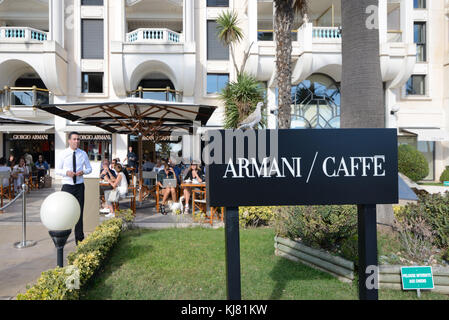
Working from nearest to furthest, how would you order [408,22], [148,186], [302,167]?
1. [302,167]
2. [148,186]
3. [408,22]

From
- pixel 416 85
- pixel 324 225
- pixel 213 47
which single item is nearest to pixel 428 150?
pixel 416 85

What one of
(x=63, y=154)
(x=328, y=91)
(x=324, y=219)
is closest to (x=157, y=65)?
(x=328, y=91)

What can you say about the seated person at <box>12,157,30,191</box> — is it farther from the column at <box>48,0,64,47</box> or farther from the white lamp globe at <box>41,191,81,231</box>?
the white lamp globe at <box>41,191,81,231</box>

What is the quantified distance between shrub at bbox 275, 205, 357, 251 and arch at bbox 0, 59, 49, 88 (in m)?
15.8

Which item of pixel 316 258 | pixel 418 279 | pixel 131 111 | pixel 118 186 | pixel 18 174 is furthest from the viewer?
pixel 18 174

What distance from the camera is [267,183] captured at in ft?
6.81

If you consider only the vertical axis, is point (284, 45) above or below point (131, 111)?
above

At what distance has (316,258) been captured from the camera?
355 centimetres

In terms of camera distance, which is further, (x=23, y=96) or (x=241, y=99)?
(x=23, y=96)

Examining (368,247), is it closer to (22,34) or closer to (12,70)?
(22,34)

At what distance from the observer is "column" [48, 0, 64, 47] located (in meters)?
14.3

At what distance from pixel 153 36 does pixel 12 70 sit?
8948mm

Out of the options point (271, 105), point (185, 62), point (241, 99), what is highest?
point (185, 62)
